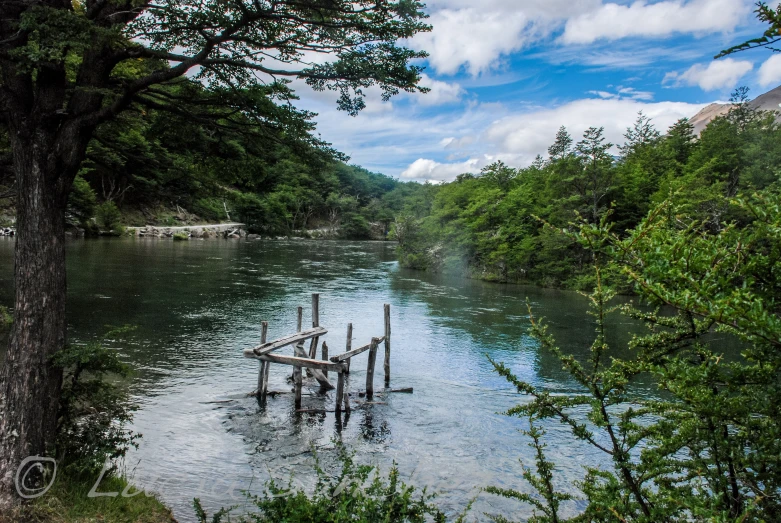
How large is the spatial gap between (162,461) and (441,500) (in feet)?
15.3

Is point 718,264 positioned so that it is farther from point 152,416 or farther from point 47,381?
point 152,416

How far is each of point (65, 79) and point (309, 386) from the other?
914 centimetres

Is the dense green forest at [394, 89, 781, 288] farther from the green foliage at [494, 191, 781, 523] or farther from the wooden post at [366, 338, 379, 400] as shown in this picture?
the green foliage at [494, 191, 781, 523]

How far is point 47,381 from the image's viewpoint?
567 cm

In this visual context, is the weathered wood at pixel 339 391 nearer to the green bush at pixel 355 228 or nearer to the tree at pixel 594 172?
the tree at pixel 594 172

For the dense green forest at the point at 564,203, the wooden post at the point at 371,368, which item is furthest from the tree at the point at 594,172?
the wooden post at the point at 371,368

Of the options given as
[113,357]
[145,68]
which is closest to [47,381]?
[113,357]

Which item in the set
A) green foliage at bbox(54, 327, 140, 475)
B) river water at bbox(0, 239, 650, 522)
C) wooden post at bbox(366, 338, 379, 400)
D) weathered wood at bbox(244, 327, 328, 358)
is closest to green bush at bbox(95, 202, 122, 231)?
river water at bbox(0, 239, 650, 522)

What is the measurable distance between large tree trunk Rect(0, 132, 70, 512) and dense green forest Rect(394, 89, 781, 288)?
88.8ft

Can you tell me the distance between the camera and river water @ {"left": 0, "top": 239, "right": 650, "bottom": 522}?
8609 millimetres

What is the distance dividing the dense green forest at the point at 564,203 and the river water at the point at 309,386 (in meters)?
6.59

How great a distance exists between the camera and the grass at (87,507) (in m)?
5.13

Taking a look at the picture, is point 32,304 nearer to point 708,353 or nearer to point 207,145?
point 207,145

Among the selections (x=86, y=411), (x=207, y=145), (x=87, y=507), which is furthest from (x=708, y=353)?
(x=86, y=411)
